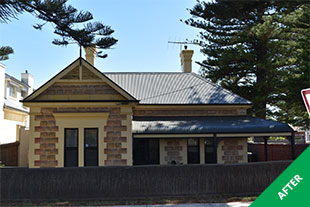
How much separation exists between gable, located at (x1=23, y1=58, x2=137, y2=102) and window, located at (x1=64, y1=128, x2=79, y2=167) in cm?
145

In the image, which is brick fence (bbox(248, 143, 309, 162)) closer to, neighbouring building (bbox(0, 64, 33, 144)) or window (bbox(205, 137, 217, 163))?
window (bbox(205, 137, 217, 163))

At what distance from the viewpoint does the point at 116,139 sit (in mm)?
12133

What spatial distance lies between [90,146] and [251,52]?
14.9 metres

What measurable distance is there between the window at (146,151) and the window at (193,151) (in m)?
1.58

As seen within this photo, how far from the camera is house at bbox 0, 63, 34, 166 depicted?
690 inches

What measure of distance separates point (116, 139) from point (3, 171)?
4.33 meters

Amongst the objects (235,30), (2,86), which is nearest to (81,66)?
(2,86)

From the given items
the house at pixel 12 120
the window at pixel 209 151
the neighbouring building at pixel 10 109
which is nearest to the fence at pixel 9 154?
the house at pixel 12 120

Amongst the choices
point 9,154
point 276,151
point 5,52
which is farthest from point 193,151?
point 9,154

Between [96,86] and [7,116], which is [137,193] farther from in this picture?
[7,116]

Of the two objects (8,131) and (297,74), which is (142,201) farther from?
(8,131)

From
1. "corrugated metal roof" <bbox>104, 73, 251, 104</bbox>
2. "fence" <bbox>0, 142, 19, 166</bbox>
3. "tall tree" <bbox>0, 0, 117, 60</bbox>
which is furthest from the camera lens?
"fence" <bbox>0, 142, 19, 166</bbox>

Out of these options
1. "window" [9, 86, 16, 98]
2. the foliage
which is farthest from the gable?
"window" [9, 86, 16, 98]

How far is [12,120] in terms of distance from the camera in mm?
24500
